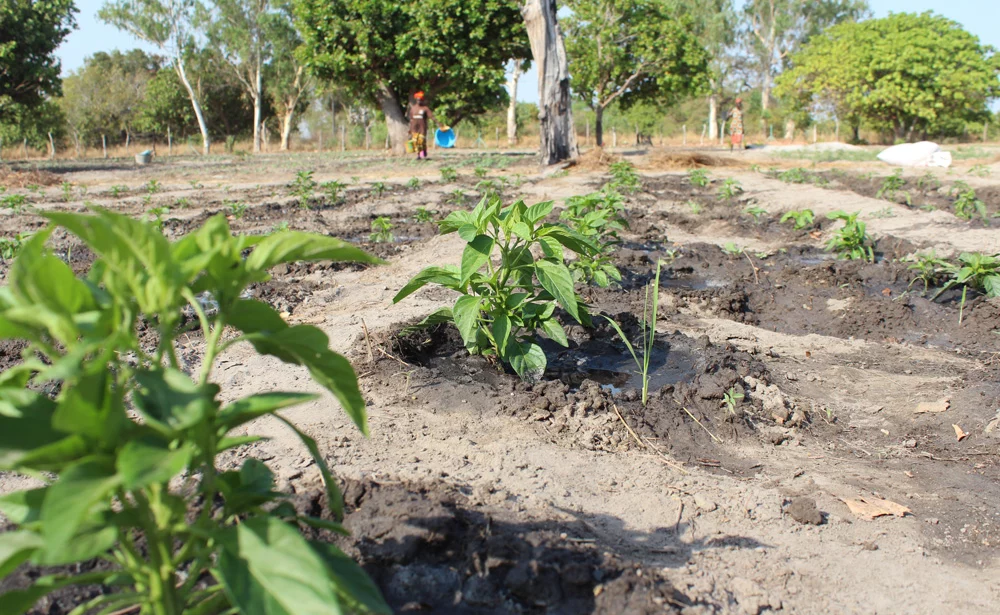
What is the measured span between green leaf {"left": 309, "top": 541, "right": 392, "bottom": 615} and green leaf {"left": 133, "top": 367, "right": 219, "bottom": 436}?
0.28m

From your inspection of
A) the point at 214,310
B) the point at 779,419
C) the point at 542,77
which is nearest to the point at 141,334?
the point at 214,310

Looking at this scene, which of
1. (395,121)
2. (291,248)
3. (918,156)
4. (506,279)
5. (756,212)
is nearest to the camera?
(291,248)

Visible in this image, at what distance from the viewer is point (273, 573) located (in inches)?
39.4

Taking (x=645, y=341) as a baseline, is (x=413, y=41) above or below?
above

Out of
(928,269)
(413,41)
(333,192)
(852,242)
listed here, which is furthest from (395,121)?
(928,269)

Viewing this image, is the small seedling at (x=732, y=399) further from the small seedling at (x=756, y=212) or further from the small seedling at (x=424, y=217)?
the small seedling at (x=424, y=217)

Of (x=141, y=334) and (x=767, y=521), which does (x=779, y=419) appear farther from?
(x=141, y=334)

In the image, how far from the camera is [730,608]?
A: 1826mm

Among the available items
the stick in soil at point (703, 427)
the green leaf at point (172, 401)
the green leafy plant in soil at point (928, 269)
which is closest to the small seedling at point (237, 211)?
the stick in soil at point (703, 427)

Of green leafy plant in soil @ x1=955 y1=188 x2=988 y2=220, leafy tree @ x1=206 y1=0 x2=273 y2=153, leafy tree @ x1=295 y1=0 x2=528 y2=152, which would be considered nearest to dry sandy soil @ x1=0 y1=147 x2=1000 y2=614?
green leafy plant in soil @ x1=955 y1=188 x2=988 y2=220

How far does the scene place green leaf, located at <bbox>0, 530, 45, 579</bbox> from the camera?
3.54ft

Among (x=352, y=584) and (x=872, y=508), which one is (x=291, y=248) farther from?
(x=872, y=508)

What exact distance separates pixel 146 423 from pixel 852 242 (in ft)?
20.1

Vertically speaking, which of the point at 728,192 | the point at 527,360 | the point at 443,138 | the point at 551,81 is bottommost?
the point at 527,360
